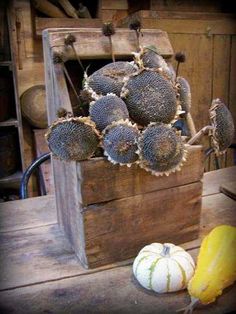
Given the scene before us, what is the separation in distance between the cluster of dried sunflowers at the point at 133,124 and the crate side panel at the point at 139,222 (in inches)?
3.8

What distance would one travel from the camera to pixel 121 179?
1.86ft

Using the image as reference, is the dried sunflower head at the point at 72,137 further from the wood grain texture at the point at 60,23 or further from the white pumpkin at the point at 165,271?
the wood grain texture at the point at 60,23

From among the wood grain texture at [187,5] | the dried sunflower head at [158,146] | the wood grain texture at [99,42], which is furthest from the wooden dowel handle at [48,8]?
the dried sunflower head at [158,146]

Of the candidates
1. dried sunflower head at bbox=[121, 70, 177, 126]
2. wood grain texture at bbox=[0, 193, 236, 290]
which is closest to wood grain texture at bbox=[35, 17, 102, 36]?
wood grain texture at bbox=[0, 193, 236, 290]

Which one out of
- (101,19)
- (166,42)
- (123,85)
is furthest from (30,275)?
(101,19)

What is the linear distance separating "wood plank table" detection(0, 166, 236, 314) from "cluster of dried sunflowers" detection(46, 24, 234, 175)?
0.63 feet

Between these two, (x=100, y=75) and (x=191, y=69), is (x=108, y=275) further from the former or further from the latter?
(x=191, y=69)

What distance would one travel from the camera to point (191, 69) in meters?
1.78

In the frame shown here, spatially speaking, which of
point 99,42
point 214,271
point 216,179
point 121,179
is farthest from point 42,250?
point 216,179

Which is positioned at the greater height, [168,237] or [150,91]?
[150,91]

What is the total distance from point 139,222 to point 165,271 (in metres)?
0.13

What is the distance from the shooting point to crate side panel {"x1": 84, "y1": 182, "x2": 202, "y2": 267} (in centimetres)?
57

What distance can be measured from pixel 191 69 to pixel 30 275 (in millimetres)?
1503

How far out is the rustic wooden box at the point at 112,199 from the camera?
55cm
